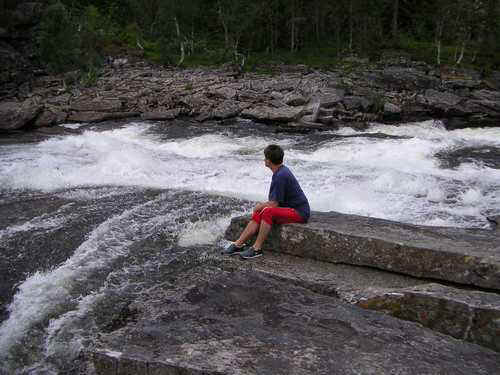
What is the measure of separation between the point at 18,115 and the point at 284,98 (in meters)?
16.5

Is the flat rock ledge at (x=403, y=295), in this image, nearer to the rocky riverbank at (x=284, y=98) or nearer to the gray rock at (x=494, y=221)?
the gray rock at (x=494, y=221)

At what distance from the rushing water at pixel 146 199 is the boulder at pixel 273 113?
7.29 ft

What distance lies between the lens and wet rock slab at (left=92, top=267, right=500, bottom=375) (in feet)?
16.3

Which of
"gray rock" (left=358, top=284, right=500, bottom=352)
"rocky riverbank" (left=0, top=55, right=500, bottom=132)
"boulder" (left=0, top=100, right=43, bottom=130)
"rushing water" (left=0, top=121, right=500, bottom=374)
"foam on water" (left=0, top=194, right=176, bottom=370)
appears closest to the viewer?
→ "gray rock" (left=358, top=284, right=500, bottom=352)

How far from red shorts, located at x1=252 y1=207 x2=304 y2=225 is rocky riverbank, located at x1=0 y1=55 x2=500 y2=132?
1802 cm

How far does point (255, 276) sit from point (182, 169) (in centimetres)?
1163

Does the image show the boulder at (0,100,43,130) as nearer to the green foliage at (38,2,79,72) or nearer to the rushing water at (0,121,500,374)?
the rushing water at (0,121,500,374)

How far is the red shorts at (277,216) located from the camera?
810cm

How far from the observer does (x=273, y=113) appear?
91.4 feet

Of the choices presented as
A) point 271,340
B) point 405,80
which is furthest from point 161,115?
point 271,340

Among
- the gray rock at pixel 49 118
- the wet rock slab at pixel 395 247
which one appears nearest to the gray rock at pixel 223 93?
the gray rock at pixel 49 118

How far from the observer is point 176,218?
12234mm

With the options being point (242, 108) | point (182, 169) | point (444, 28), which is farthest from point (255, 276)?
point (444, 28)

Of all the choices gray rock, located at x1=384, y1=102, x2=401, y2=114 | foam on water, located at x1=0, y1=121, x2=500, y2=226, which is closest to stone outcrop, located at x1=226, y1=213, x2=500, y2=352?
foam on water, located at x1=0, y1=121, x2=500, y2=226
